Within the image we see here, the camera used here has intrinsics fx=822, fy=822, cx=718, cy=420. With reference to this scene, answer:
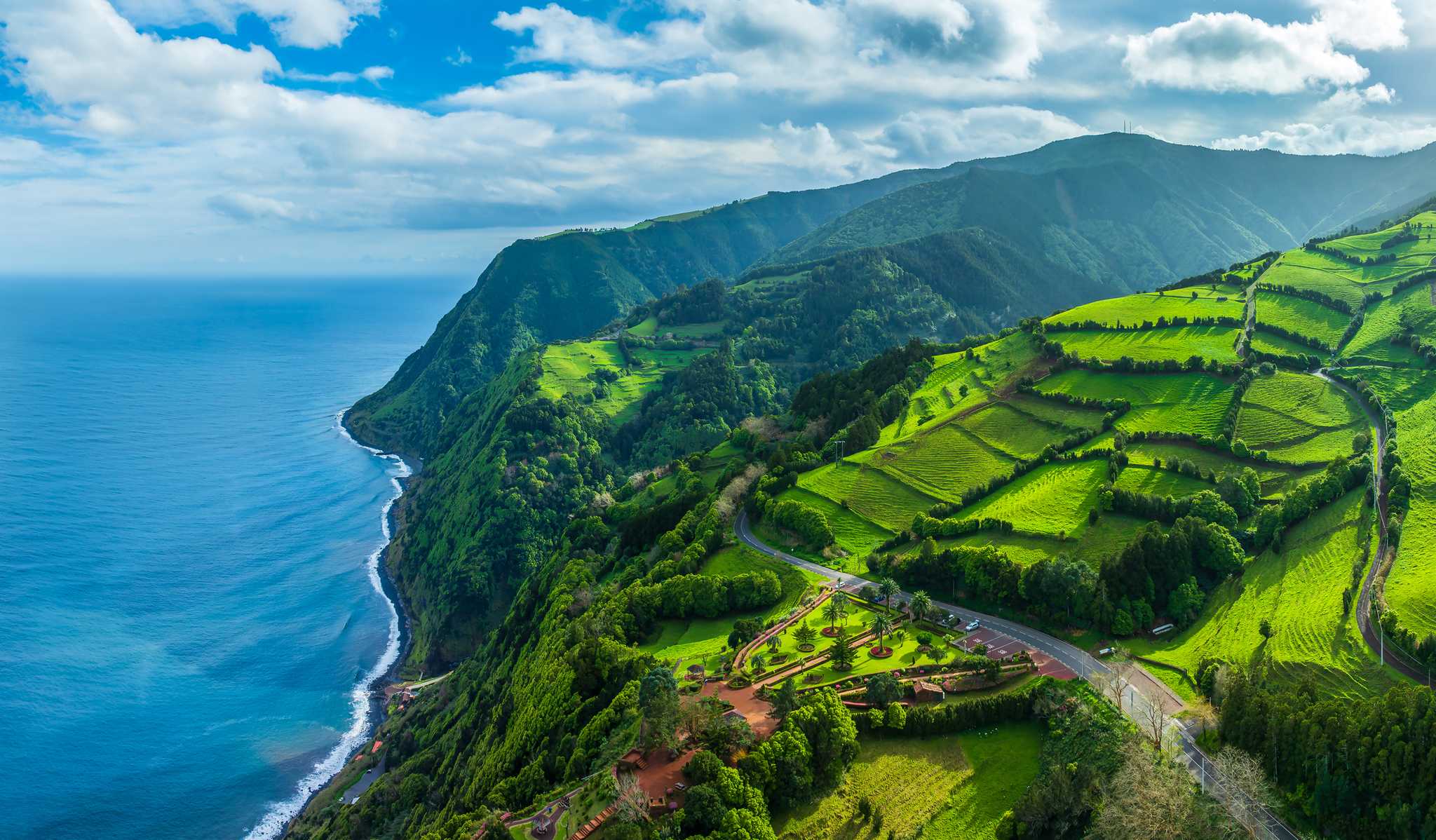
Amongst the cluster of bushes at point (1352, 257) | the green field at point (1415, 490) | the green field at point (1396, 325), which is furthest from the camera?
the cluster of bushes at point (1352, 257)

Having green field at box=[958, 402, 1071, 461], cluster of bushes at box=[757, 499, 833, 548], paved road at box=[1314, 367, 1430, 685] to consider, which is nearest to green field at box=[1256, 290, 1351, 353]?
paved road at box=[1314, 367, 1430, 685]

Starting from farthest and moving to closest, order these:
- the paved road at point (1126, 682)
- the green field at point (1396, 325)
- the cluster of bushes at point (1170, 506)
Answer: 1. the green field at point (1396, 325)
2. the cluster of bushes at point (1170, 506)
3. the paved road at point (1126, 682)

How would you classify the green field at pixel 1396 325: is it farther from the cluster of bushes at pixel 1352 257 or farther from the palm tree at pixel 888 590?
the palm tree at pixel 888 590

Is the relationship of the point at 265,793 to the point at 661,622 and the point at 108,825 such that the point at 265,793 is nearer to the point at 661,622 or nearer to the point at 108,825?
the point at 108,825

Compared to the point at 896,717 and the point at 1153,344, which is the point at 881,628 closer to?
the point at 896,717

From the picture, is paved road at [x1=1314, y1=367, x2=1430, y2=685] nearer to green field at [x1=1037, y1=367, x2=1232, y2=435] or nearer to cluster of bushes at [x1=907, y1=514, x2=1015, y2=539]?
green field at [x1=1037, y1=367, x2=1232, y2=435]

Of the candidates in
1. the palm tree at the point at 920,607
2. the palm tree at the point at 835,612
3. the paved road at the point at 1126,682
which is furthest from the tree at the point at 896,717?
the palm tree at the point at 920,607
